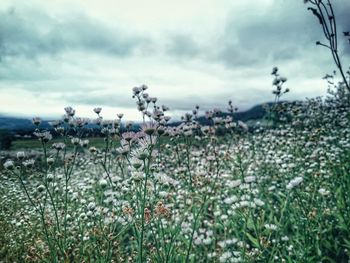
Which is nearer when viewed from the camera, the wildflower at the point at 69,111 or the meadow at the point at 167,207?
the meadow at the point at 167,207

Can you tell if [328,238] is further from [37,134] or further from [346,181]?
[37,134]

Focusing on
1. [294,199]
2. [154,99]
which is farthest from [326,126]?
[154,99]

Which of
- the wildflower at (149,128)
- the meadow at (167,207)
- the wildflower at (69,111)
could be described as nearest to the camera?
the wildflower at (149,128)

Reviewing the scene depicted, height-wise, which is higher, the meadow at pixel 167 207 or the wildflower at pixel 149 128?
the wildflower at pixel 149 128

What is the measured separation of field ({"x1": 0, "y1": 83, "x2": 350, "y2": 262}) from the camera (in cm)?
296

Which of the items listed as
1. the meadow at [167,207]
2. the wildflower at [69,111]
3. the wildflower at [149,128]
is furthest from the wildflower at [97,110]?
the wildflower at [149,128]

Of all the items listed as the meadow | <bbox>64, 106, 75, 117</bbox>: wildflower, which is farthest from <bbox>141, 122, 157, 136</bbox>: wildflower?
<bbox>64, 106, 75, 117</bbox>: wildflower

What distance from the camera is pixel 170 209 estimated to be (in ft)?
12.0

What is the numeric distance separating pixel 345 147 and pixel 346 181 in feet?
7.13

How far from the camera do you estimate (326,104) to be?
11.0 m

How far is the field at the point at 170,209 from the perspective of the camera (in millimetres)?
2963

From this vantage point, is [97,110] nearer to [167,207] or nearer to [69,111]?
[69,111]

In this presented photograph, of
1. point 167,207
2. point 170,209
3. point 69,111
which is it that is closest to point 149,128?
point 167,207

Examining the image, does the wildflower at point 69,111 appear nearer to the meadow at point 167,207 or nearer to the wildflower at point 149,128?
the meadow at point 167,207
